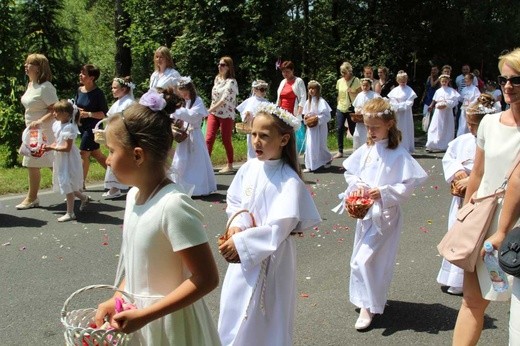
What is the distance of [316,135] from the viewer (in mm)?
12664

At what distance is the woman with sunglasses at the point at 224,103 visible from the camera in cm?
1134

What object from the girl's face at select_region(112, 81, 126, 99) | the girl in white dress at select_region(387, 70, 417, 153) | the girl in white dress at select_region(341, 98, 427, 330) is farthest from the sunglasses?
the girl in white dress at select_region(387, 70, 417, 153)

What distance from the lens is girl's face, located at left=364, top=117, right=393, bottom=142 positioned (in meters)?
5.11

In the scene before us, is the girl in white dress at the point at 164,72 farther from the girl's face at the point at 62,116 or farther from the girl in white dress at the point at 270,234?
the girl in white dress at the point at 270,234

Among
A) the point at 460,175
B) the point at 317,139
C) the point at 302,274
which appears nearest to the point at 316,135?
the point at 317,139

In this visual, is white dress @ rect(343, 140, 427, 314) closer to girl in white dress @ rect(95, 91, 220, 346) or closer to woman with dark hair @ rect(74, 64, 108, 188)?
girl in white dress @ rect(95, 91, 220, 346)

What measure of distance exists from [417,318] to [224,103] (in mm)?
6969

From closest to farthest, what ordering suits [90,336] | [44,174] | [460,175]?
[90,336], [460,175], [44,174]

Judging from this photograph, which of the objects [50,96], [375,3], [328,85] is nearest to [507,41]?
[375,3]

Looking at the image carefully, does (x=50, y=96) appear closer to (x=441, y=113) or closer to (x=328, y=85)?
(x=441, y=113)

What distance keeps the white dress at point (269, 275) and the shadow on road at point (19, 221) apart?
16.2 ft

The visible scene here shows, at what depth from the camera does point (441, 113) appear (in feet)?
51.8

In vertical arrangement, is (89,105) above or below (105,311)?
above

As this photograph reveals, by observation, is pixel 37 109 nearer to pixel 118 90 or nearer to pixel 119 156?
pixel 118 90
